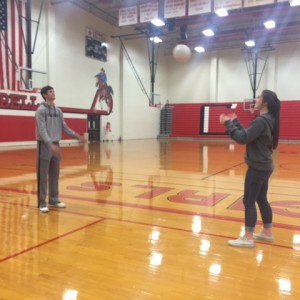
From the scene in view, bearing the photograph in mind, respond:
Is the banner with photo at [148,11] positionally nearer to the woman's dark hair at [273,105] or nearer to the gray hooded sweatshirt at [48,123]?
the gray hooded sweatshirt at [48,123]

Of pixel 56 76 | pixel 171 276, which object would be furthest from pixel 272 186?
pixel 56 76

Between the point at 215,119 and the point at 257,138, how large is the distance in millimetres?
21856

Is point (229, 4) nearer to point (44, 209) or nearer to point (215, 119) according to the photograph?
point (44, 209)

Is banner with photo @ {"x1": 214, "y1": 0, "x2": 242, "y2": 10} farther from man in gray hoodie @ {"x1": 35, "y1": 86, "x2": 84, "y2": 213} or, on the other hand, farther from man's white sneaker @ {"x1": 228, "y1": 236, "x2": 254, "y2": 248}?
man's white sneaker @ {"x1": 228, "y1": 236, "x2": 254, "y2": 248}

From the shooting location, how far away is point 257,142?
3195 millimetres

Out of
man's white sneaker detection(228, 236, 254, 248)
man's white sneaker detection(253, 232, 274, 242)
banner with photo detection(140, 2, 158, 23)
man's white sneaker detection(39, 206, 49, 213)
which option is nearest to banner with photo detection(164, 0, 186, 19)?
banner with photo detection(140, 2, 158, 23)

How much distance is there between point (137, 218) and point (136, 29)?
58.0 ft

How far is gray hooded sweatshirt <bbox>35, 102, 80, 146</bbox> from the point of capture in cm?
434

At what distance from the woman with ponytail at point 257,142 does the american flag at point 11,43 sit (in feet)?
42.8

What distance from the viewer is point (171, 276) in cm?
260

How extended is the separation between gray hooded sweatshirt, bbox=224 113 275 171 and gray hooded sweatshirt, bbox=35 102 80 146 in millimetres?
2313

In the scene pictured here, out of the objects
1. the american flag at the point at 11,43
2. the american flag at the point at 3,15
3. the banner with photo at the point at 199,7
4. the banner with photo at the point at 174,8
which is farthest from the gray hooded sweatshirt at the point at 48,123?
the american flag at the point at 3,15

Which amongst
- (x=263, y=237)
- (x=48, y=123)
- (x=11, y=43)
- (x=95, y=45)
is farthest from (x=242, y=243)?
(x=95, y=45)

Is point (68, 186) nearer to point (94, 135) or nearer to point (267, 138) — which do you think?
point (267, 138)
